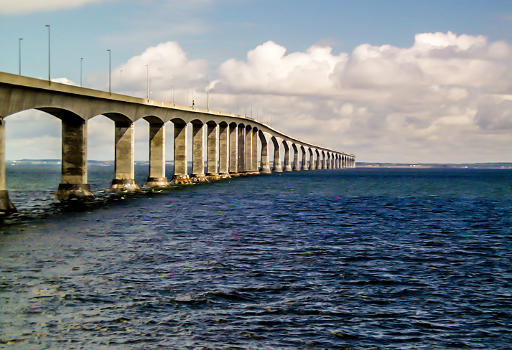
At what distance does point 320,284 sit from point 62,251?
14451 millimetres

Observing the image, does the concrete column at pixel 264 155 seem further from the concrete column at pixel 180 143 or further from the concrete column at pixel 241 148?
the concrete column at pixel 180 143

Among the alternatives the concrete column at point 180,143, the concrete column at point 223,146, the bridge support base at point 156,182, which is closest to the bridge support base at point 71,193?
the bridge support base at point 156,182

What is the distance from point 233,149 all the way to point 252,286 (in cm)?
12257

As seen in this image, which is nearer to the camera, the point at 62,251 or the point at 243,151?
the point at 62,251

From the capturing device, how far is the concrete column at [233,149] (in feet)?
466

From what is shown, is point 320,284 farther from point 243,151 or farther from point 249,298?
point 243,151

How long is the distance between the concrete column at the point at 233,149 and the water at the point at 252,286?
99.7 m

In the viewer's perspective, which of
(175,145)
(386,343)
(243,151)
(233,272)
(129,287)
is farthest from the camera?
(243,151)

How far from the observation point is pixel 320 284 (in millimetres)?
22172

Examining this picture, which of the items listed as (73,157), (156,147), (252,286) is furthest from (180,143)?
(252,286)

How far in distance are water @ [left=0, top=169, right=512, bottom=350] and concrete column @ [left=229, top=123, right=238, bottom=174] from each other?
99721 mm

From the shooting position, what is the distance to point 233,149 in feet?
471

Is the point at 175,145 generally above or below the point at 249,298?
above

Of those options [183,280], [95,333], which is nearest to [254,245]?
[183,280]
